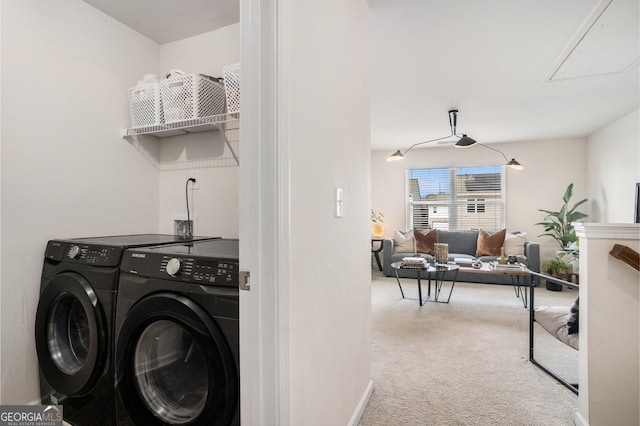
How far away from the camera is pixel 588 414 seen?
1.58 m

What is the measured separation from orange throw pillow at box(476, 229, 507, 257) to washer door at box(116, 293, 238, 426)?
5.18 m

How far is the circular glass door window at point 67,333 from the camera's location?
1.63 meters

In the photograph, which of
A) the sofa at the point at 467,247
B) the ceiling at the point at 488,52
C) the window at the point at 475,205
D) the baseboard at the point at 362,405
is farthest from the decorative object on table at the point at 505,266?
the baseboard at the point at 362,405

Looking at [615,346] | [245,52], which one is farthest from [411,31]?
[615,346]

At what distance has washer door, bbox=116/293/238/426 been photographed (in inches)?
44.3

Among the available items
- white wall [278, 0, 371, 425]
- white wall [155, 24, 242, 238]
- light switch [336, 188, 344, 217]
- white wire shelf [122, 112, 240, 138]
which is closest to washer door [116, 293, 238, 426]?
white wall [278, 0, 371, 425]

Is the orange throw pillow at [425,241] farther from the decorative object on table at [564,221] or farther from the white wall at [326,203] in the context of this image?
the white wall at [326,203]

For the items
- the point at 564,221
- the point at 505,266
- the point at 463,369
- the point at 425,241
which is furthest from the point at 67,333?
the point at 564,221

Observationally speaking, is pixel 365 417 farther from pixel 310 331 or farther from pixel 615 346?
pixel 615 346

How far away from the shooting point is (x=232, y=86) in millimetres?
1796

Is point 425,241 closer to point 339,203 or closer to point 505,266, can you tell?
point 505,266

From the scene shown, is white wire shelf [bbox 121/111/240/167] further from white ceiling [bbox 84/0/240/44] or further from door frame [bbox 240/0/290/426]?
door frame [bbox 240/0/290/426]

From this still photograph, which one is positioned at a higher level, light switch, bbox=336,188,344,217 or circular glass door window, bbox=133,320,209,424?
light switch, bbox=336,188,344,217

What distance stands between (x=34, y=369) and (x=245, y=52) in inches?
77.6
